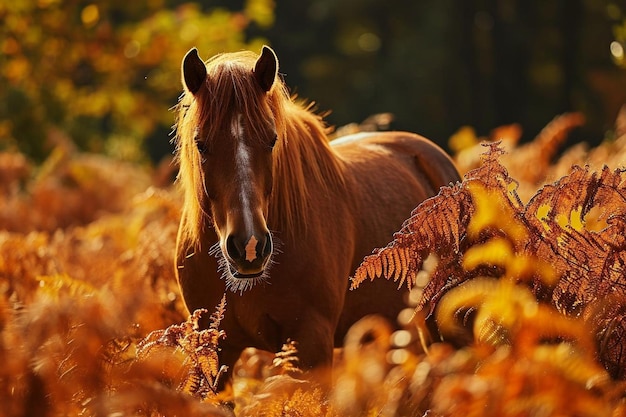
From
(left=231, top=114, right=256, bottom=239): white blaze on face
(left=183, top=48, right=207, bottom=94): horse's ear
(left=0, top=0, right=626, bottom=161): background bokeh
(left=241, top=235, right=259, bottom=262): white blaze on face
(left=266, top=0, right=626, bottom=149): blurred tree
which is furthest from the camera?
(left=266, top=0, right=626, bottom=149): blurred tree

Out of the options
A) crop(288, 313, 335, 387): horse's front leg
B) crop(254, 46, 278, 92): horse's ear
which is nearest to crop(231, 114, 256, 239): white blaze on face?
crop(254, 46, 278, 92): horse's ear

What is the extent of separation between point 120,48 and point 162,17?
101cm

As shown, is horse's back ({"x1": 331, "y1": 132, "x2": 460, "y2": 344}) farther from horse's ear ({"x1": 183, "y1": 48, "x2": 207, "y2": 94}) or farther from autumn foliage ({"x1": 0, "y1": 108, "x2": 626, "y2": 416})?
horse's ear ({"x1": 183, "y1": 48, "x2": 207, "y2": 94})

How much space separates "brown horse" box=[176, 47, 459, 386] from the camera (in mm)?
4203

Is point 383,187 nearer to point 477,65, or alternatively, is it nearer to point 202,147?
point 202,147

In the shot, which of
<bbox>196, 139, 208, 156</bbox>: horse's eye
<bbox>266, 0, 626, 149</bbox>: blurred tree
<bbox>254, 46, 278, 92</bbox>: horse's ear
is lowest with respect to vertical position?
<bbox>266, 0, 626, 149</bbox>: blurred tree

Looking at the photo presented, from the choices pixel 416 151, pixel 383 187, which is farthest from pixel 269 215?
pixel 416 151

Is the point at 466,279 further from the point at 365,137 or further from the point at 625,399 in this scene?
the point at 365,137

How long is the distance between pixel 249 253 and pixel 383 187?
1.98 m

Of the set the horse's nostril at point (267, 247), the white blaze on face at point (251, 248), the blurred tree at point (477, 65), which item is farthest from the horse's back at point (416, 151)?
the blurred tree at point (477, 65)

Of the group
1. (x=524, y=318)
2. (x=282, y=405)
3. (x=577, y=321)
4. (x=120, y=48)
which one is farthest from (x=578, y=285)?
(x=120, y=48)

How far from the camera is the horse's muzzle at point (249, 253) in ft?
12.9

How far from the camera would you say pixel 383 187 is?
579 centimetres

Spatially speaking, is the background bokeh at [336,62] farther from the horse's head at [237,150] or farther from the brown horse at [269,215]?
the horse's head at [237,150]
